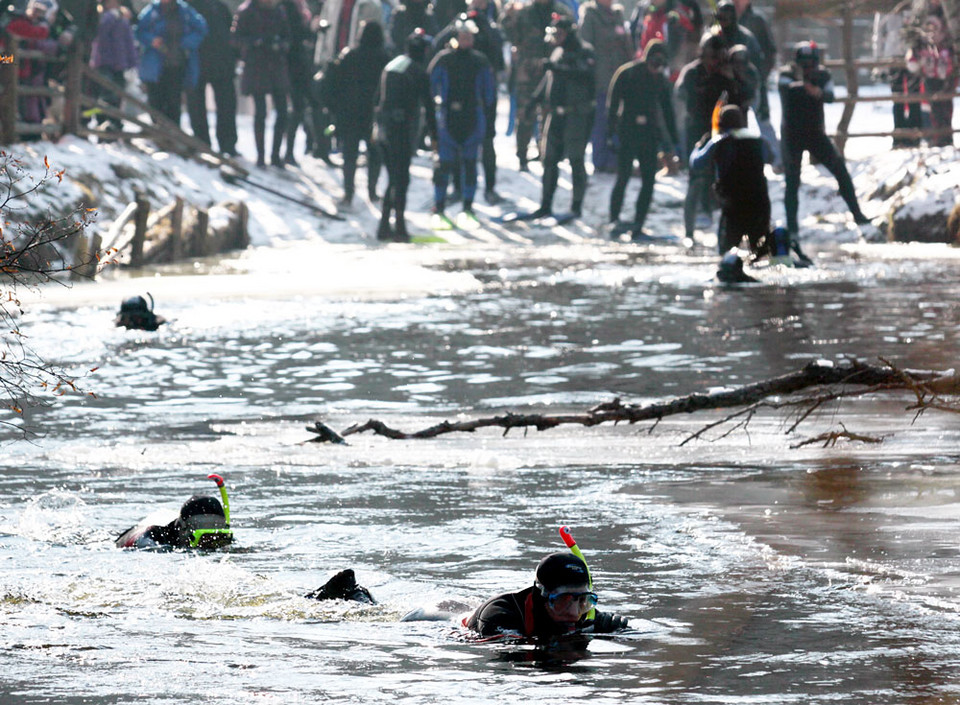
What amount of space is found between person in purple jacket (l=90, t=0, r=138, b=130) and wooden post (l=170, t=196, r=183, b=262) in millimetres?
2593

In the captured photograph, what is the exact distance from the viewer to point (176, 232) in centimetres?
2417

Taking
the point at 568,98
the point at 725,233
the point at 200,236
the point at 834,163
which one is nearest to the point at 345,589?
the point at 725,233

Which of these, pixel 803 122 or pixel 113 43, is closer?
pixel 803 122

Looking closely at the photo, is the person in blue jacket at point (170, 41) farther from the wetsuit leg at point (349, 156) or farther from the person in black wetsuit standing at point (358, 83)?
the wetsuit leg at point (349, 156)

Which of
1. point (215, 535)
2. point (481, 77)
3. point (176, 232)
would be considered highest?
point (481, 77)

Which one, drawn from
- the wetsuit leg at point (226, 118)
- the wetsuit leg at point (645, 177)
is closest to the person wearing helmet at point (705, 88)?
the wetsuit leg at point (645, 177)

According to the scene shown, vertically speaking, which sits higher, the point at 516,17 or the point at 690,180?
the point at 516,17

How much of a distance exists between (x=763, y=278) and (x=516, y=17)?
813cm

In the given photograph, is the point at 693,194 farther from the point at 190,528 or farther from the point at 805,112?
the point at 190,528

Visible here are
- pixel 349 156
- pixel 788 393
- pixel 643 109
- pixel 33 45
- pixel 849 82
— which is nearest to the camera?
pixel 788 393

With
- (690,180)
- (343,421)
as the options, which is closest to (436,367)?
(343,421)

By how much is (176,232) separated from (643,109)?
5954 millimetres

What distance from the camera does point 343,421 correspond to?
12.2 m

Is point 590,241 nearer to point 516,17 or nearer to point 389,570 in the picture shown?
point 516,17
